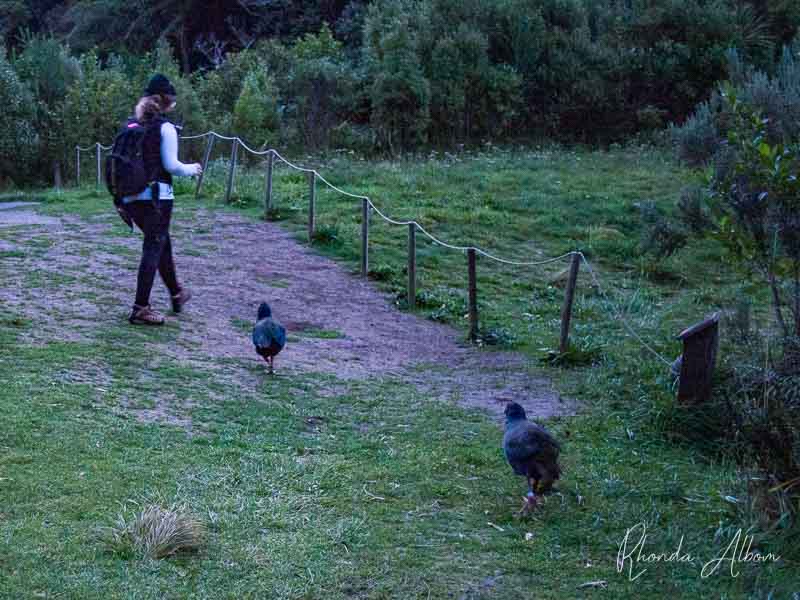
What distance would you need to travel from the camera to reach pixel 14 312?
30.1 ft

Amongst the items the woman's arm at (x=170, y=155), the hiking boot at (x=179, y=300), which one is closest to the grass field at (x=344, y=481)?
the hiking boot at (x=179, y=300)

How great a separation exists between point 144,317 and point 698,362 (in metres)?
4.65

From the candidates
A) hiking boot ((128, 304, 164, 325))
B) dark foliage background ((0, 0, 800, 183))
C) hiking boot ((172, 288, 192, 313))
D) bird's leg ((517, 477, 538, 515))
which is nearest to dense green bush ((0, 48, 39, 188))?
dark foliage background ((0, 0, 800, 183))

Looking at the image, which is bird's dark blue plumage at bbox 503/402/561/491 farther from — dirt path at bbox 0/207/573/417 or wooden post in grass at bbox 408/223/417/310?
wooden post in grass at bbox 408/223/417/310

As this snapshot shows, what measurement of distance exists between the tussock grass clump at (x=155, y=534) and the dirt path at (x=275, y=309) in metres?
3.49

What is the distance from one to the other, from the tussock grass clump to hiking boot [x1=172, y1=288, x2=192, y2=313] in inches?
195

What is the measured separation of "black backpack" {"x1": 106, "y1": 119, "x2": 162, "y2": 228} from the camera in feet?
27.9

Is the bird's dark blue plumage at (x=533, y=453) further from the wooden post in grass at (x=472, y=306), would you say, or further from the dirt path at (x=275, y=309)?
the wooden post in grass at (x=472, y=306)

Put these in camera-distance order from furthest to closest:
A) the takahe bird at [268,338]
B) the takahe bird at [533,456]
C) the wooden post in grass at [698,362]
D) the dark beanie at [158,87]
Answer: the dark beanie at [158,87] < the takahe bird at [268,338] < the wooden post in grass at [698,362] < the takahe bird at [533,456]

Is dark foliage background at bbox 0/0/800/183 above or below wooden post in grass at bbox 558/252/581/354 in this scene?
above

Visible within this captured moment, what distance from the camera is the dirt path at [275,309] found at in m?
8.78

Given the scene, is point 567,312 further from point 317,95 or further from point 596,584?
point 317,95

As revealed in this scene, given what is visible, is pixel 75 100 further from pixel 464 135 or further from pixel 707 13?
pixel 707 13

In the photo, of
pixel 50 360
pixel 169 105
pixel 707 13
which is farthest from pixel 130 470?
pixel 707 13
